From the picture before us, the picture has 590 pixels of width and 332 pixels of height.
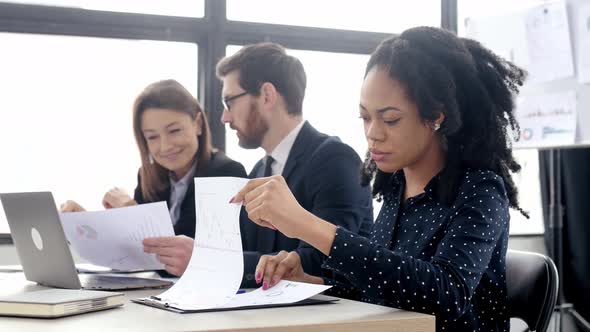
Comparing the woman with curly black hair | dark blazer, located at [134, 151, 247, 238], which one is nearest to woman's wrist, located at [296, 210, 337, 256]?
the woman with curly black hair

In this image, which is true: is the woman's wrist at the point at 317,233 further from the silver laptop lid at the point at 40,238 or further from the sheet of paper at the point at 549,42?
the sheet of paper at the point at 549,42

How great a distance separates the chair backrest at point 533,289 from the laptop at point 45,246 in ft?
2.50

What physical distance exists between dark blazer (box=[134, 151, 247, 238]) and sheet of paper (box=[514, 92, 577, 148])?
145 cm

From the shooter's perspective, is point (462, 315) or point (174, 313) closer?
point (174, 313)

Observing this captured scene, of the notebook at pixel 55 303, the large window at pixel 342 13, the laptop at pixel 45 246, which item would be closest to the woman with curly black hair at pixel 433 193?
the notebook at pixel 55 303

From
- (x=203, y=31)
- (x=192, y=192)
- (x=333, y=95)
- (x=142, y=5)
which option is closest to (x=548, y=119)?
(x=333, y=95)

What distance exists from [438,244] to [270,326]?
0.50m

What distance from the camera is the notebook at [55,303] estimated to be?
3.79 feet

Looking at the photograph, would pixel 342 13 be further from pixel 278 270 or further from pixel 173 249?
pixel 278 270

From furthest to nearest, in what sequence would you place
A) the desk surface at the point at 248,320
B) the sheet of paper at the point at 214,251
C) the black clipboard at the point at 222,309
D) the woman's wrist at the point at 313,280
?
the woman's wrist at the point at 313,280 → the sheet of paper at the point at 214,251 → the black clipboard at the point at 222,309 → the desk surface at the point at 248,320

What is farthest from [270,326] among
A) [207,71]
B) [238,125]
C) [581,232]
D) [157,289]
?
[581,232]

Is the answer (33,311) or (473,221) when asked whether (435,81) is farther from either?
(33,311)

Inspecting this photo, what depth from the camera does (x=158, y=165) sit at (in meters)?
2.66

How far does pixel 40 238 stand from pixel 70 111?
72.3 inches
